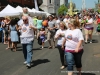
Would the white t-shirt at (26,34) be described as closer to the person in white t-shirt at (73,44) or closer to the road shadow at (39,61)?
the road shadow at (39,61)

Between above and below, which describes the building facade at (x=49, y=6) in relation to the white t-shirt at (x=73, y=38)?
above

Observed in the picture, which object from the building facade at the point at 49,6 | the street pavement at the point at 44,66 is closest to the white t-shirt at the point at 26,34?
the street pavement at the point at 44,66

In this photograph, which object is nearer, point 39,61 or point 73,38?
point 73,38

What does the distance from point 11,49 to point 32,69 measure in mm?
4987

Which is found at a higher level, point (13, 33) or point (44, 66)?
point (13, 33)

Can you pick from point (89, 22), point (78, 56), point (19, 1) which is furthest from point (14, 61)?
point (19, 1)

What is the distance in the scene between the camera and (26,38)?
28.3 feet

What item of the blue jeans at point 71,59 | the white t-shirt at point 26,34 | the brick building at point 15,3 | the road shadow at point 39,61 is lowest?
the road shadow at point 39,61

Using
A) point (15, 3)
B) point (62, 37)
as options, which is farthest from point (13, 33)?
point (15, 3)

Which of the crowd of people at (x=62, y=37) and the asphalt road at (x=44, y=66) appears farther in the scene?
the asphalt road at (x=44, y=66)

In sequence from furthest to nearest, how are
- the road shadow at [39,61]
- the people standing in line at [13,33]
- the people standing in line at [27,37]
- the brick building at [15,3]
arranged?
the brick building at [15,3] < the people standing in line at [13,33] < the road shadow at [39,61] < the people standing in line at [27,37]

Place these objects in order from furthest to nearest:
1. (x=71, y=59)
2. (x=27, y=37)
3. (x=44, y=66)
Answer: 1. (x=44, y=66)
2. (x=27, y=37)
3. (x=71, y=59)

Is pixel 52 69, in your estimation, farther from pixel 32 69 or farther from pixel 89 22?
pixel 89 22

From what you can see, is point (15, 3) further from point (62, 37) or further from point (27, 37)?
point (62, 37)
